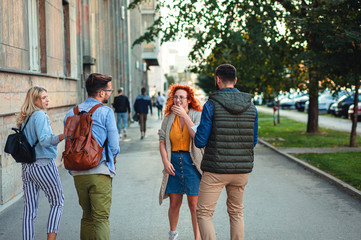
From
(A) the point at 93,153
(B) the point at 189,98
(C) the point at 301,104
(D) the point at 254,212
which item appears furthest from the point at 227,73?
(C) the point at 301,104

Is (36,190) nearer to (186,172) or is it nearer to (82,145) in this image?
(82,145)

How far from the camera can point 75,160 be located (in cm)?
379

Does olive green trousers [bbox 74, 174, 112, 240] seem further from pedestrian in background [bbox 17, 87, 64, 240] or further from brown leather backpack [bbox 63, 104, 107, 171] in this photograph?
pedestrian in background [bbox 17, 87, 64, 240]

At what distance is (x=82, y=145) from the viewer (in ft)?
12.5

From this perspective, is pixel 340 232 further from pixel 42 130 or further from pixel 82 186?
pixel 42 130

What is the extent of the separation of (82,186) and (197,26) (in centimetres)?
1252

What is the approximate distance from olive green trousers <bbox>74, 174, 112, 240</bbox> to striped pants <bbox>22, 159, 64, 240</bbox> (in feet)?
2.21

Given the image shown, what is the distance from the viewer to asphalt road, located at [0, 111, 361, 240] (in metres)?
5.42

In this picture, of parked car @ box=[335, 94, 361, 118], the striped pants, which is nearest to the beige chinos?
the striped pants

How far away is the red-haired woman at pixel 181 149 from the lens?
456 centimetres

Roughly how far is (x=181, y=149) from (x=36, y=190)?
4.82ft

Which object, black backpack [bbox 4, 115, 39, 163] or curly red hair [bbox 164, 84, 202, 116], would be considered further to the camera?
curly red hair [bbox 164, 84, 202, 116]

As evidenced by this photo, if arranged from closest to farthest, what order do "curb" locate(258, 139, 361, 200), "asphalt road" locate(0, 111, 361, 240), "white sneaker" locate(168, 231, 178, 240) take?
1. "white sneaker" locate(168, 231, 178, 240)
2. "asphalt road" locate(0, 111, 361, 240)
3. "curb" locate(258, 139, 361, 200)

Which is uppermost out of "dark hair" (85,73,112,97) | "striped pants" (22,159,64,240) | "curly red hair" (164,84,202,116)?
"dark hair" (85,73,112,97)
